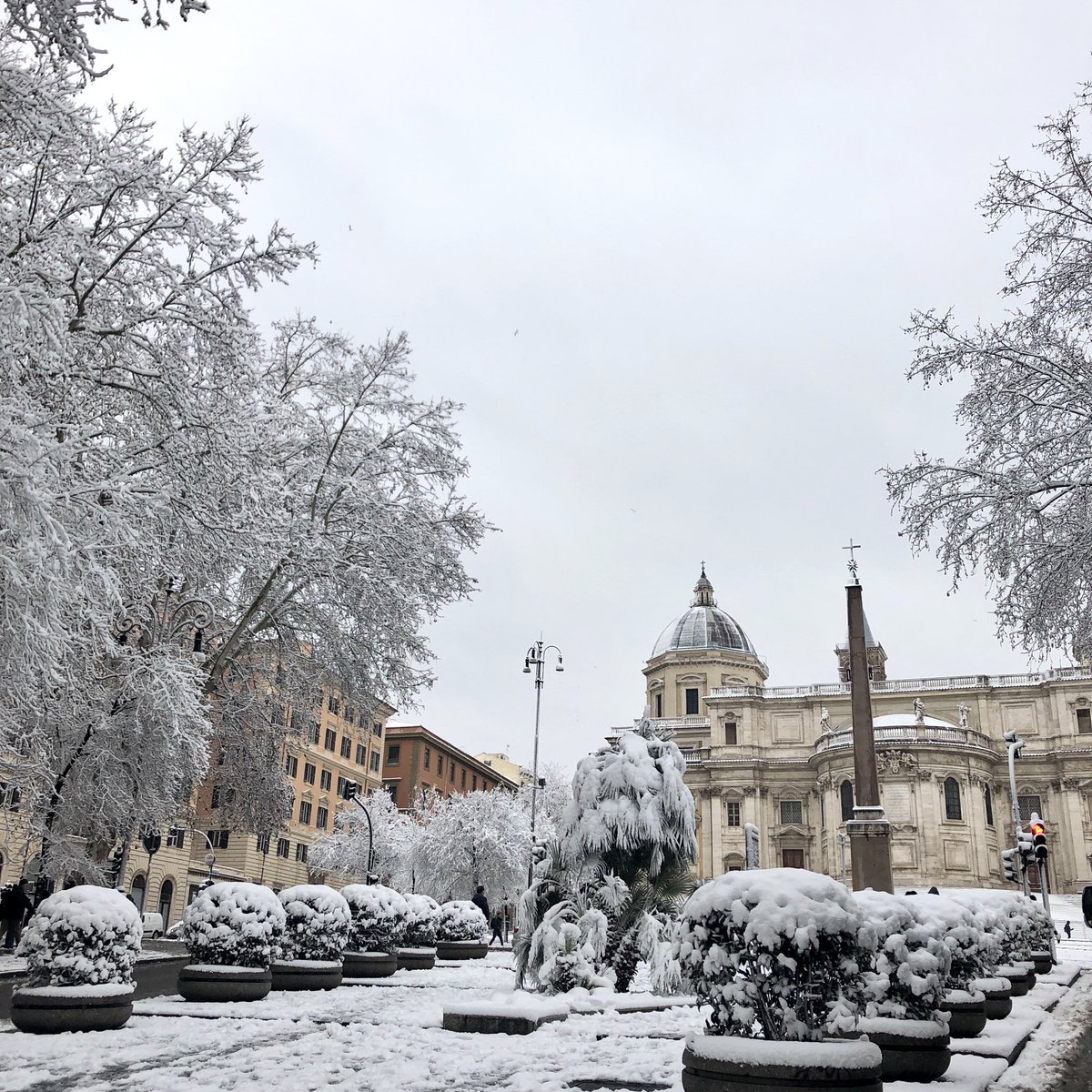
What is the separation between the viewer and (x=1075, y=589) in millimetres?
13570

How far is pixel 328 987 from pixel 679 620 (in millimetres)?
78282

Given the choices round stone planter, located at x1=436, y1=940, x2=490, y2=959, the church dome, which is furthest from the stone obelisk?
the church dome

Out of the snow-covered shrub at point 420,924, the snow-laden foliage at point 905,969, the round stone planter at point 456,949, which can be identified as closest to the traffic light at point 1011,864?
the round stone planter at point 456,949

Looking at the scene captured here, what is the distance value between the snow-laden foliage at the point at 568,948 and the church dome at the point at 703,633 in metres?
74.6

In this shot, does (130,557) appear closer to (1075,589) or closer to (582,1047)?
(582,1047)

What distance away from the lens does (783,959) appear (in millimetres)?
6891

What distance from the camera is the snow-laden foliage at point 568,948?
1489cm

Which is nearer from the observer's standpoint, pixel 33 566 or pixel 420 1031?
pixel 33 566

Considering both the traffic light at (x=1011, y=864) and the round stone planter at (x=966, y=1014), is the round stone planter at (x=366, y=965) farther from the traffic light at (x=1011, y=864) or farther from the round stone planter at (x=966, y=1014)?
the traffic light at (x=1011, y=864)

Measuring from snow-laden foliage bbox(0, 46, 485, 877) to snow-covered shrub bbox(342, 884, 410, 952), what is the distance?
4.08 m

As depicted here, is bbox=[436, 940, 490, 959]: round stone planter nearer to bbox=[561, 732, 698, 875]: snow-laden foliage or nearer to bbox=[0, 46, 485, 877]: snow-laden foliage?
bbox=[0, 46, 485, 877]: snow-laden foliage

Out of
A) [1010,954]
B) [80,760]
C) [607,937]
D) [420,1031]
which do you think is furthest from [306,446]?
[1010,954]

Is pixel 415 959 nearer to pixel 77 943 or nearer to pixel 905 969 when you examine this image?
pixel 77 943

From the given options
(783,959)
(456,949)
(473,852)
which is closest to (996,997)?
(783,959)
